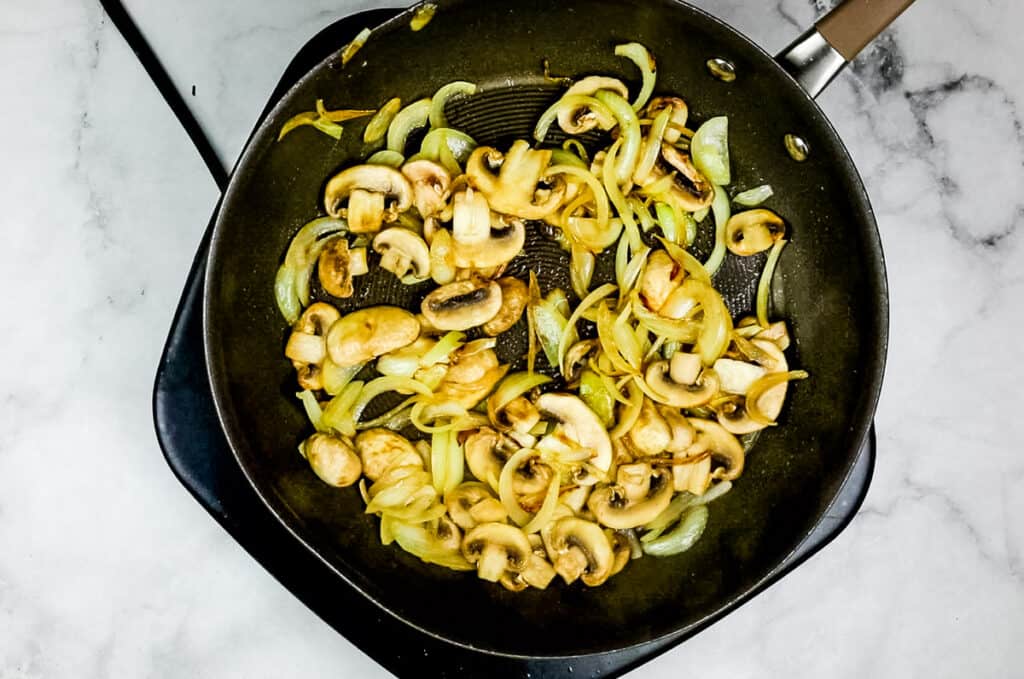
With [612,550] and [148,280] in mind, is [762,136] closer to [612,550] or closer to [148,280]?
[612,550]

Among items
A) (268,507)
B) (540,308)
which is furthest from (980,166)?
(268,507)

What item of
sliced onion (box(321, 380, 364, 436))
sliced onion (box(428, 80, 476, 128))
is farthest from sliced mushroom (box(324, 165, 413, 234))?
sliced onion (box(321, 380, 364, 436))

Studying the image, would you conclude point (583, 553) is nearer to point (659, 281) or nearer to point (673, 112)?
point (659, 281)

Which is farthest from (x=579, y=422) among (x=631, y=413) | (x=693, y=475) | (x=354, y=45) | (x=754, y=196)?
(x=354, y=45)

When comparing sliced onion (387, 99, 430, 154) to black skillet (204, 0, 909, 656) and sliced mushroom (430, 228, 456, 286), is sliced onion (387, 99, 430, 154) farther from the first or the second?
sliced mushroom (430, 228, 456, 286)

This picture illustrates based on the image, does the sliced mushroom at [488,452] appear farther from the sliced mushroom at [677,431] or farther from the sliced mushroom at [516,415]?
the sliced mushroom at [677,431]
